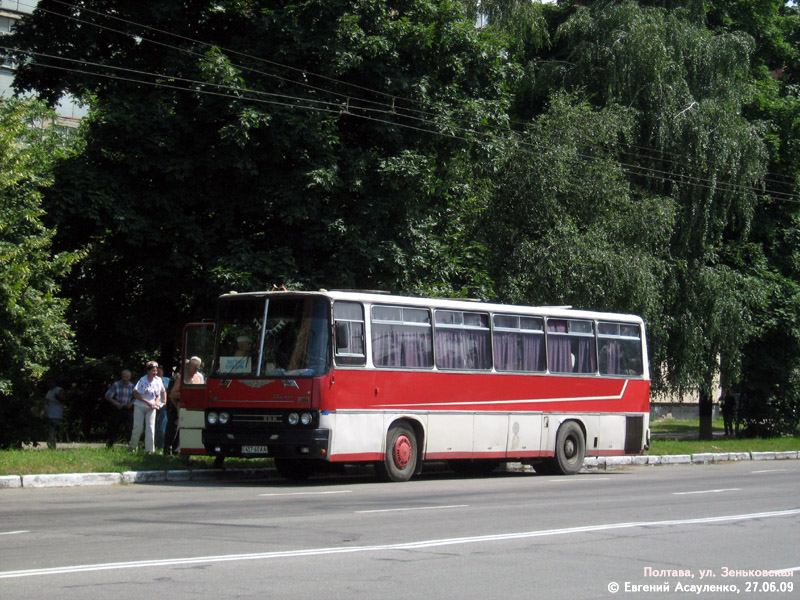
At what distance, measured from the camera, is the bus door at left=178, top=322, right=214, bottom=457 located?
60.0ft

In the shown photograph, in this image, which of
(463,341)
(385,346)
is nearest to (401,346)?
(385,346)

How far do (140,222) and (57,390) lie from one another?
4534 mm

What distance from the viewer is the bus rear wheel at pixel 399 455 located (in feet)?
59.6

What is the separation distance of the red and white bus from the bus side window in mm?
23

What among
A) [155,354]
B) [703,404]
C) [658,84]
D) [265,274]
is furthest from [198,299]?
[703,404]

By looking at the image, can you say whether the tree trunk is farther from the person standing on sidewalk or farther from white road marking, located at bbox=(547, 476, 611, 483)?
the person standing on sidewalk

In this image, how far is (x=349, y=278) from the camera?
2436 centimetres

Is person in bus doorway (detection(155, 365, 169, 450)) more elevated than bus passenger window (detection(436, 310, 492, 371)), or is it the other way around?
bus passenger window (detection(436, 310, 492, 371))

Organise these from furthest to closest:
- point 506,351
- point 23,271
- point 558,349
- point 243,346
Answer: point 558,349 < point 506,351 < point 23,271 < point 243,346

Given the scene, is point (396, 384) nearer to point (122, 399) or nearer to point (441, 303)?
point (441, 303)

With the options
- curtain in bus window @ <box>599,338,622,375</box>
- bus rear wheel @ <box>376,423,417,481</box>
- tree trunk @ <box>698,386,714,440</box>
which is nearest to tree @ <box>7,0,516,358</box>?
curtain in bus window @ <box>599,338,622,375</box>

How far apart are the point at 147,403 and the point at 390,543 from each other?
1133 centimetres

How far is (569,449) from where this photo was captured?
22.6 m

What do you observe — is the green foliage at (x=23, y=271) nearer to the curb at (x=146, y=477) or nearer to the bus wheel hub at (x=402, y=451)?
the curb at (x=146, y=477)
